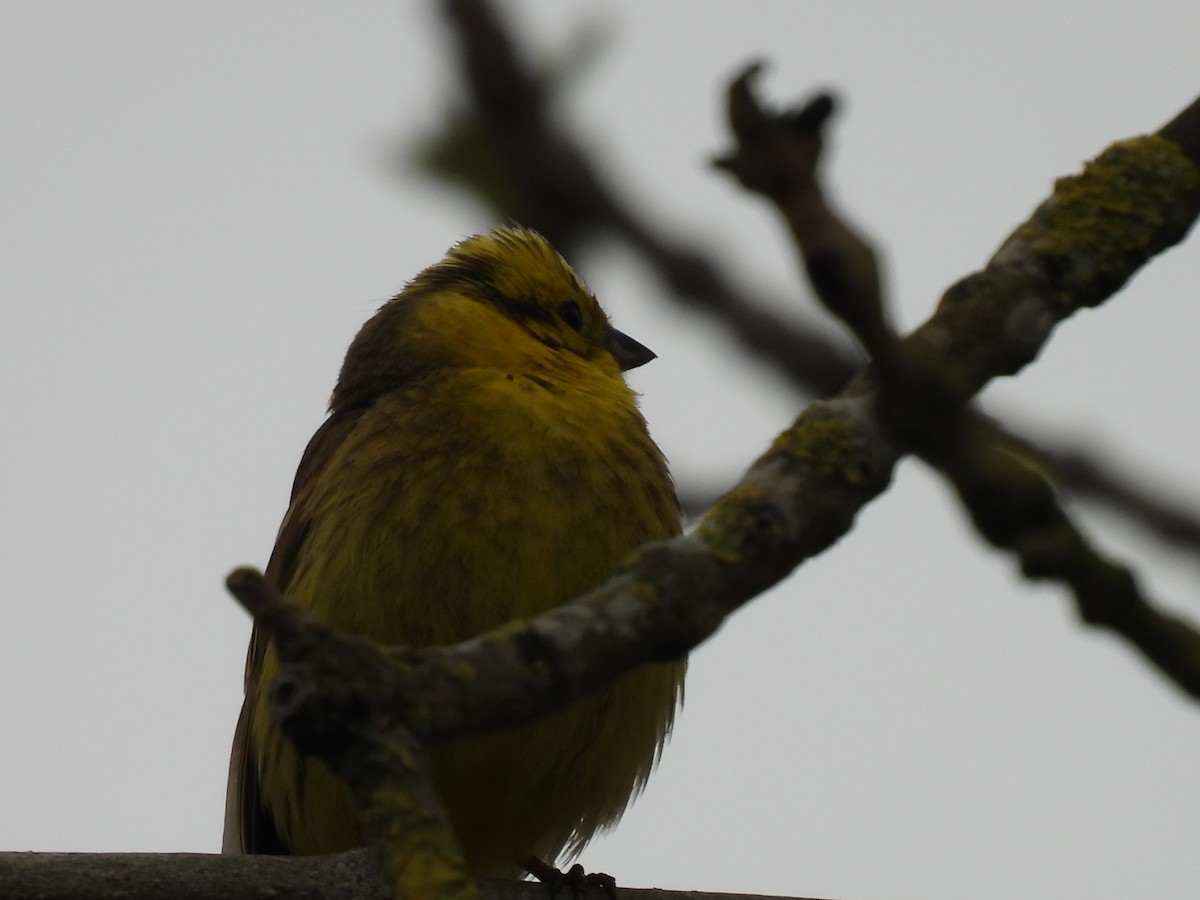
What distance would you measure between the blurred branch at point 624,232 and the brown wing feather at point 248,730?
2622mm

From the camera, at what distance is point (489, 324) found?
527cm

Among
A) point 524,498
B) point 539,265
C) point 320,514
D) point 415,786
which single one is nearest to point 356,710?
point 415,786

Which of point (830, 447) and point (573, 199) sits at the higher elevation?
point (573, 199)

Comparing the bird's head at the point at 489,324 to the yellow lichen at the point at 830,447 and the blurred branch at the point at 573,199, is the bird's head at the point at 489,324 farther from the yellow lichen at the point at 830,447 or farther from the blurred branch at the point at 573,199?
Answer: the blurred branch at the point at 573,199

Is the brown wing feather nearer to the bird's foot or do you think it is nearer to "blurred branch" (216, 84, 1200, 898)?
the bird's foot

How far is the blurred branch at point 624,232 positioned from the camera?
2199 mm

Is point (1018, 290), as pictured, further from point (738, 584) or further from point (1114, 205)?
point (738, 584)

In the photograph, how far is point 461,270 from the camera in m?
5.66

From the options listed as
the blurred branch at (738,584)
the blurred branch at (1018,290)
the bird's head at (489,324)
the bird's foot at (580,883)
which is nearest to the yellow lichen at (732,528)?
the blurred branch at (738,584)

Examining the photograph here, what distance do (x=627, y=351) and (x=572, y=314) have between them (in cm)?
26

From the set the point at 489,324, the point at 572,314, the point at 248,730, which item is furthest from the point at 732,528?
the point at 572,314

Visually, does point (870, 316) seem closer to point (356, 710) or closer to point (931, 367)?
point (931, 367)

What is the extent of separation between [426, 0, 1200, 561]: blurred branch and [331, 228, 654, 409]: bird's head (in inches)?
100

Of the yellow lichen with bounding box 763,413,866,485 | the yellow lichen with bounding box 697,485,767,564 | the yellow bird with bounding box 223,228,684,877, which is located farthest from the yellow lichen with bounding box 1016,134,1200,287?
the yellow bird with bounding box 223,228,684,877
